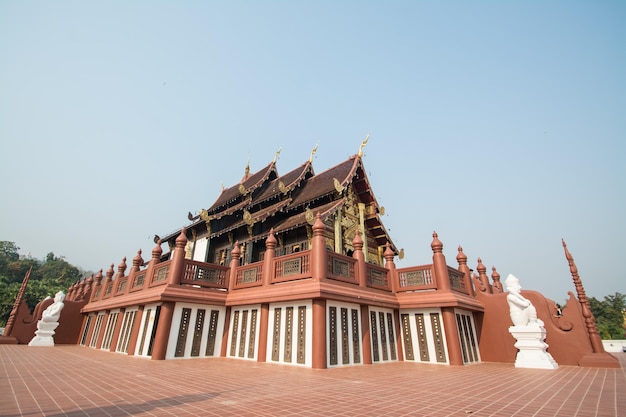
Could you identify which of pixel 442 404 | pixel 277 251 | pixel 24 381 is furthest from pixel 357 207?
pixel 24 381

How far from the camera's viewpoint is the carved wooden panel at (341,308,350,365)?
8319 millimetres

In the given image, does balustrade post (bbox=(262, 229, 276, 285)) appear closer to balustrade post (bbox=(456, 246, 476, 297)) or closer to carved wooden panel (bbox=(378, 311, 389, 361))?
carved wooden panel (bbox=(378, 311, 389, 361))

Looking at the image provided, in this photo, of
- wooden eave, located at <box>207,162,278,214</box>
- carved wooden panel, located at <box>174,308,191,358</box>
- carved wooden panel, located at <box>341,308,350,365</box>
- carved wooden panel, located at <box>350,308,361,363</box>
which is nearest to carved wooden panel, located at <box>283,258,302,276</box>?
carved wooden panel, located at <box>341,308,350,365</box>

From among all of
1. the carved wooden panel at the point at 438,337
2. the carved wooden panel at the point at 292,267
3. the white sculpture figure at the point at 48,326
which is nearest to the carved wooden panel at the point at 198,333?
the carved wooden panel at the point at 292,267

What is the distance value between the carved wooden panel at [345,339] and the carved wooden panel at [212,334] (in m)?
4.32

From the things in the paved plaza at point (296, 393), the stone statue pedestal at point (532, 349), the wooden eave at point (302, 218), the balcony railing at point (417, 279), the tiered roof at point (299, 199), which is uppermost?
the tiered roof at point (299, 199)

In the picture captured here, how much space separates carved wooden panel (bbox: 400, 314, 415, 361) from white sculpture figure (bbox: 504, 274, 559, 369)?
286cm

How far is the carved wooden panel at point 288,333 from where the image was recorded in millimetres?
8430

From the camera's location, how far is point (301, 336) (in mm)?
8328

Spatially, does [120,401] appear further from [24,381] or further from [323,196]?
[323,196]

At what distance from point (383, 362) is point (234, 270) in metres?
5.65

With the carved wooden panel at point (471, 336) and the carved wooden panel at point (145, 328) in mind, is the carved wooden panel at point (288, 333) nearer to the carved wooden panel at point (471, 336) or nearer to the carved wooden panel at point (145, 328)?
the carved wooden panel at point (145, 328)

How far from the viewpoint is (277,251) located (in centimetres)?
1413

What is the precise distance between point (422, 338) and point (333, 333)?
3.43 meters
